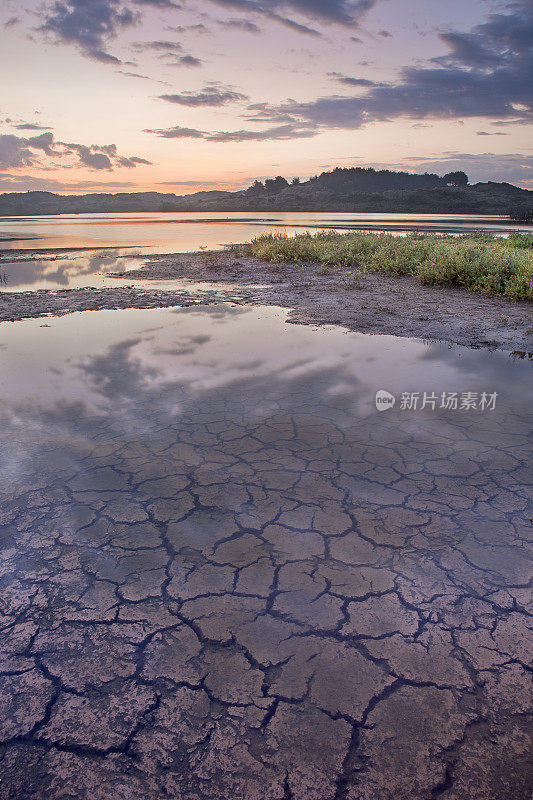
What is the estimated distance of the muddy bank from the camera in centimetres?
807

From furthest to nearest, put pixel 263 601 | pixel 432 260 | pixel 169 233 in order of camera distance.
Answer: pixel 169 233, pixel 432 260, pixel 263 601

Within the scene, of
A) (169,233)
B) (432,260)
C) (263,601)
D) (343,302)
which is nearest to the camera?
(263,601)

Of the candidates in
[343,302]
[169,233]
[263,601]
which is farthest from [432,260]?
[169,233]

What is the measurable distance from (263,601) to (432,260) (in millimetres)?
12643

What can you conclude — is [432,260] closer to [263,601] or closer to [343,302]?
[343,302]

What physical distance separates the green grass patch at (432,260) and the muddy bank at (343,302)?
41 cm

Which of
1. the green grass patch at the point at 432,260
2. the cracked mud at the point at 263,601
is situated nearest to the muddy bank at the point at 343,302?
the green grass patch at the point at 432,260

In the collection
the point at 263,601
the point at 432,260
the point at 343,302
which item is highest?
the point at 432,260

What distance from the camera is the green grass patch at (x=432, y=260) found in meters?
10.9

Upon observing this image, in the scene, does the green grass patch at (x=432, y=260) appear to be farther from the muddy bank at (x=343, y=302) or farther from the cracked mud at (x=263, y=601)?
the cracked mud at (x=263, y=601)

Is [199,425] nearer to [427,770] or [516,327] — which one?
[427,770]

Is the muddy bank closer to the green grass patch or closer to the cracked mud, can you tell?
the green grass patch

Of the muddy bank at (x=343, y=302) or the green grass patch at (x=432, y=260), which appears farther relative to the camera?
the green grass patch at (x=432, y=260)

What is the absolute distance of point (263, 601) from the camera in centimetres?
236
